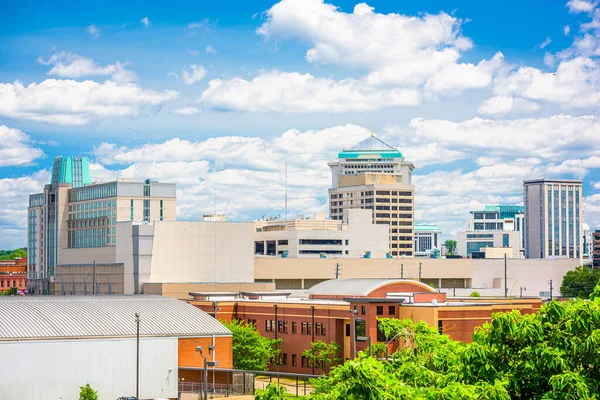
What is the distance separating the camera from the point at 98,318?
86.1m

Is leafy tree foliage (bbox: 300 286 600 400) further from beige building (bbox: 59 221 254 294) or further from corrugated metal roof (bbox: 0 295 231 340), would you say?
beige building (bbox: 59 221 254 294)

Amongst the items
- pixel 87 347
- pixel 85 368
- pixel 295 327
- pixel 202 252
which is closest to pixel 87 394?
pixel 85 368

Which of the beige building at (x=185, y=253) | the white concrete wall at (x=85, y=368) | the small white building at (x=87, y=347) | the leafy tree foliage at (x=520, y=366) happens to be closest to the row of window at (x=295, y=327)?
the small white building at (x=87, y=347)

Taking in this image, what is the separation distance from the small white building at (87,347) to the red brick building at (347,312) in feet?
48.7

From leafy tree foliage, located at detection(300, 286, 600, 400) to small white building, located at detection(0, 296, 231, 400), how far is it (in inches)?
1743

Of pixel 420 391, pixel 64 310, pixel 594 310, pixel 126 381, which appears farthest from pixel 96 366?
pixel 594 310

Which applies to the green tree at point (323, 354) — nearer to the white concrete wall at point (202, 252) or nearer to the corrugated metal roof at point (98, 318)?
the corrugated metal roof at point (98, 318)

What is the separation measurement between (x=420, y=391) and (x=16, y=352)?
47.7 m

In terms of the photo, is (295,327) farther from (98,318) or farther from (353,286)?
(98,318)

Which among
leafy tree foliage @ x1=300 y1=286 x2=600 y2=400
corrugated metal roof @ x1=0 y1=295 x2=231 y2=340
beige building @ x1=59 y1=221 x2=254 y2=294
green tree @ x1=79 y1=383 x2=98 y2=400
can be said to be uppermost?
beige building @ x1=59 y1=221 x2=254 y2=294

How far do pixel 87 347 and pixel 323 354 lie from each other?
2813cm

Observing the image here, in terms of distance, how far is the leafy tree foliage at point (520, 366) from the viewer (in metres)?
33.9

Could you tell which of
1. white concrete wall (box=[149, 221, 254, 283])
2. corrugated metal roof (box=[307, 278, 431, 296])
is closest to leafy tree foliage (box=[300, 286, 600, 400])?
corrugated metal roof (box=[307, 278, 431, 296])

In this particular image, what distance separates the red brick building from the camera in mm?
97000
